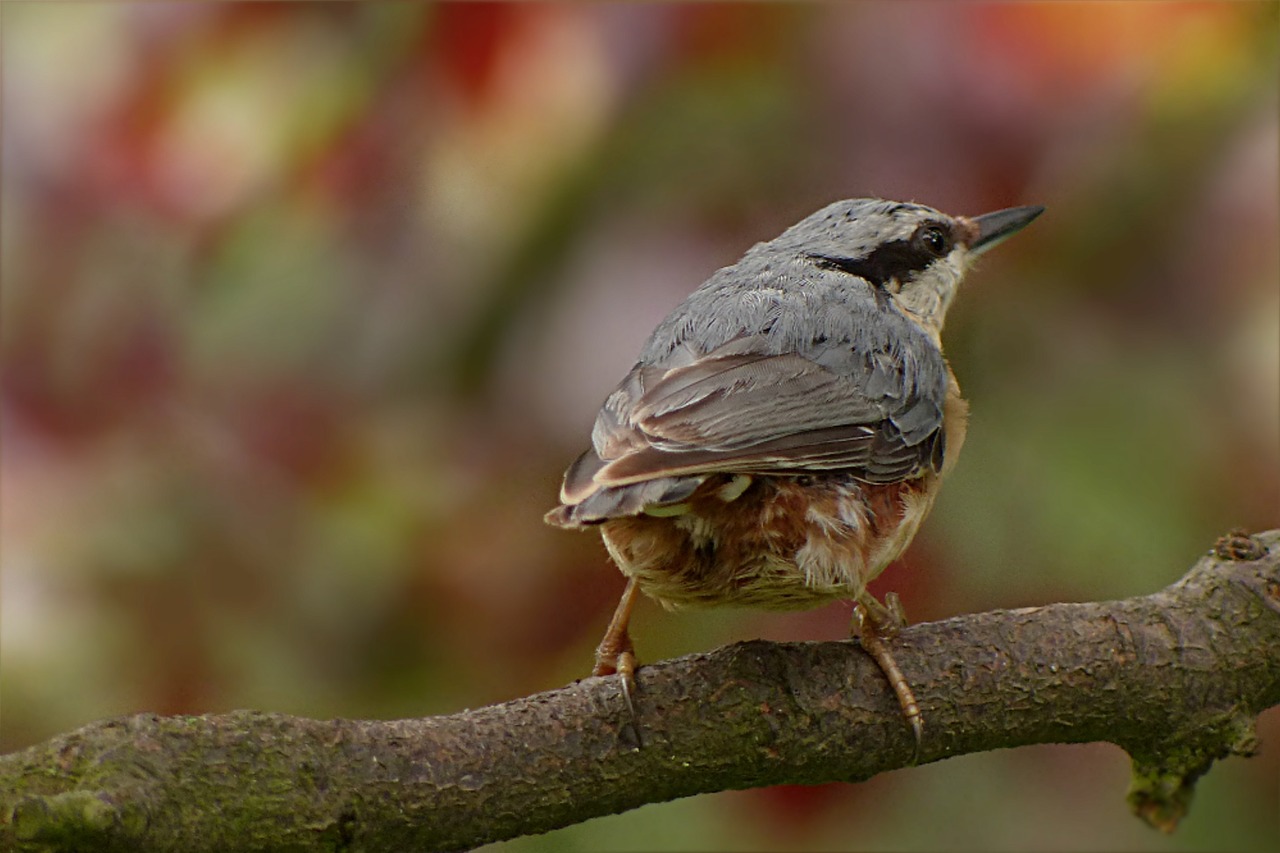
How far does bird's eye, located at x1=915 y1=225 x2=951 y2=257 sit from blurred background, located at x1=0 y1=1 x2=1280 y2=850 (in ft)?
0.60

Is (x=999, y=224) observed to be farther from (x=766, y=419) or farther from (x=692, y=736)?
(x=692, y=736)

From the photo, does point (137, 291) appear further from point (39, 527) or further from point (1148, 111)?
point (1148, 111)

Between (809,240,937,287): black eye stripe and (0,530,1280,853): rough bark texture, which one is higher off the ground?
(809,240,937,287): black eye stripe

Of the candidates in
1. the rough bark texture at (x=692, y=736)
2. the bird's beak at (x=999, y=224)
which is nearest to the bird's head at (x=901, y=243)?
the bird's beak at (x=999, y=224)

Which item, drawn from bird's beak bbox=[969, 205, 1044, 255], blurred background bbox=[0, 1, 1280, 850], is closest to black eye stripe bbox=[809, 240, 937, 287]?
bird's beak bbox=[969, 205, 1044, 255]

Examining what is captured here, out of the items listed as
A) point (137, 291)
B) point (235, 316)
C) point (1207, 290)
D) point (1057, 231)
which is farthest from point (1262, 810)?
point (137, 291)

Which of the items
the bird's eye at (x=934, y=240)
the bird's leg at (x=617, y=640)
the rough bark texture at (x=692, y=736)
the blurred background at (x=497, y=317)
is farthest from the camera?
the bird's eye at (x=934, y=240)

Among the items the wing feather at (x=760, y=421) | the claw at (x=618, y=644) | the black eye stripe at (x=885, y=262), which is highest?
the black eye stripe at (x=885, y=262)

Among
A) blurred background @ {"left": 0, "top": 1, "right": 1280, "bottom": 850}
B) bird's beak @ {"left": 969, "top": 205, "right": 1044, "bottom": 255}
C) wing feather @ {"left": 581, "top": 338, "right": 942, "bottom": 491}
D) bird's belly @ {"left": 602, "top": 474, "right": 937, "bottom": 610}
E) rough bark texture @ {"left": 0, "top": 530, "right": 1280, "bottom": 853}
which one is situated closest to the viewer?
rough bark texture @ {"left": 0, "top": 530, "right": 1280, "bottom": 853}

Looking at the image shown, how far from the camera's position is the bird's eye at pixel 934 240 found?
3398 millimetres

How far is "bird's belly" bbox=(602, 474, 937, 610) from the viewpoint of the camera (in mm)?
2498

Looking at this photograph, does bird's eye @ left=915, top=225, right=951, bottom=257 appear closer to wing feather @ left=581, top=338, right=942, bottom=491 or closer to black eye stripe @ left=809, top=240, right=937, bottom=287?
black eye stripe @ left=809, top=240, right=937, bottom=287

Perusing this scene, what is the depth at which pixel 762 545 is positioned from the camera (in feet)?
8.29

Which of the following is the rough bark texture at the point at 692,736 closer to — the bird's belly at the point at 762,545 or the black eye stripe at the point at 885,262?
the bird's belly at the point at 762,545
